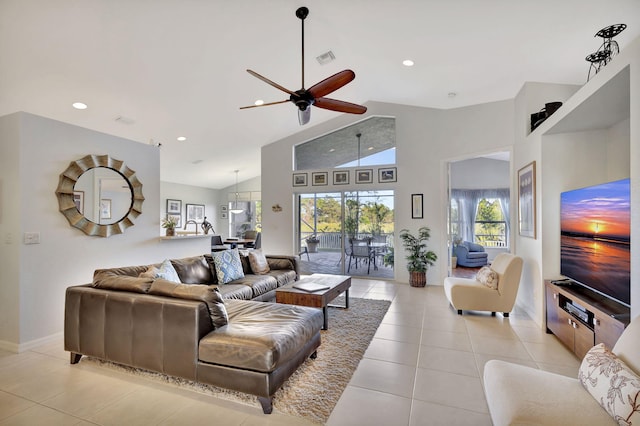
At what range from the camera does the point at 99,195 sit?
3662 millimetres

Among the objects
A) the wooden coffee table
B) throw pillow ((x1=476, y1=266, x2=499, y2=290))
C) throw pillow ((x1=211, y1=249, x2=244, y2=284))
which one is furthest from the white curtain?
throw pillow ((x1=211, y1=249, x2=244, y2=284))

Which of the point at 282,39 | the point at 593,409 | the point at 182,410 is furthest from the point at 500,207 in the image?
the point at 182,410

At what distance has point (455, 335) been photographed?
3332mm

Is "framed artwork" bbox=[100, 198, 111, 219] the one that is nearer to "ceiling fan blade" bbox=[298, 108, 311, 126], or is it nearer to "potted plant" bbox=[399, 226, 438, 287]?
"ceiling fan blade" bbox=[298, 108, 311, 126]

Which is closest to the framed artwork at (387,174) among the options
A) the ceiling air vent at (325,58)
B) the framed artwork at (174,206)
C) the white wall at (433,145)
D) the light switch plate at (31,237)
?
the white wall at (433,145)

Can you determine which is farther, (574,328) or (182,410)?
(574,328)

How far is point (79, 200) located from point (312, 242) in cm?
454

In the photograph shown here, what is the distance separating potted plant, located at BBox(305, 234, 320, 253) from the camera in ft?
23.2

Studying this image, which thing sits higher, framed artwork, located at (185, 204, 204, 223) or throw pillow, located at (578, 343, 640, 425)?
framed artwork, located at (185, 204, 204, 223)

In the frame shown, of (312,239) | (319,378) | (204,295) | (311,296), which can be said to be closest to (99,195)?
(204,295)

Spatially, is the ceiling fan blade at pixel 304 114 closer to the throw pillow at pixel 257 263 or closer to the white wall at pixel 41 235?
the throw pillow at pixel 257 263

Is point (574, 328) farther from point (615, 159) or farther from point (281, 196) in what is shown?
point (281, 196)

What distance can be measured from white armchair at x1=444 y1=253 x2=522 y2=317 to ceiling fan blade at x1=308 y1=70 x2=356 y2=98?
2939 millimetres

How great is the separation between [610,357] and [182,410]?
249 cm
